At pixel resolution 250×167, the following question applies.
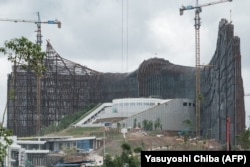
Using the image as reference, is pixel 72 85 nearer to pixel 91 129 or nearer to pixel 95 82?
pixel 95 82

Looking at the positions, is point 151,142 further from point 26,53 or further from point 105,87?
point 26,53

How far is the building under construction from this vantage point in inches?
5738

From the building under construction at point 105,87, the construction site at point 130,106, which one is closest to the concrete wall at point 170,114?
the construction site at point 130,106

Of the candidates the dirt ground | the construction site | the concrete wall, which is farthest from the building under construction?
the dirt ground

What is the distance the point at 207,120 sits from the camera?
15025 cm

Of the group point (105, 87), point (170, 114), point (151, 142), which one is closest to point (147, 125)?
point (170, 114)

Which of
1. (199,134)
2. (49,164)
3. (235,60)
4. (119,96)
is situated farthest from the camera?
(119,96)

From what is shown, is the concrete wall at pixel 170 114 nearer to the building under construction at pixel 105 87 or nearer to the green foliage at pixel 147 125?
the green foliage at pixel 147 125

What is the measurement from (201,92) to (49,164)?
39114 mm

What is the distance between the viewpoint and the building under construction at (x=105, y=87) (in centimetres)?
14575

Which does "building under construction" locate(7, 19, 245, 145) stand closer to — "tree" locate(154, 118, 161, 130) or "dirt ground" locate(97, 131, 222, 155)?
"tree" locate(154, 118, 161, 130)

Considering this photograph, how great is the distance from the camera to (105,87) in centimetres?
16525

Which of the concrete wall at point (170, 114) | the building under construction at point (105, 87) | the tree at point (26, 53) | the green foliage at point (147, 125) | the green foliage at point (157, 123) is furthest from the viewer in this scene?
the concrete wall at point (170, 114)

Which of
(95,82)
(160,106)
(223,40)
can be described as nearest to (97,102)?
(95,82)
